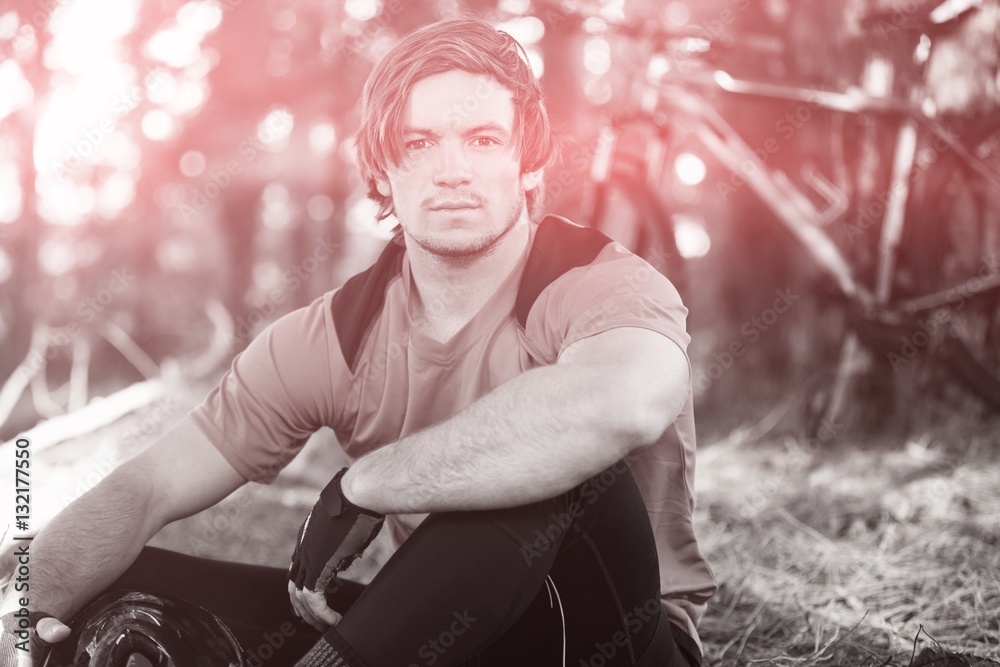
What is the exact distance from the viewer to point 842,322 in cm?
349

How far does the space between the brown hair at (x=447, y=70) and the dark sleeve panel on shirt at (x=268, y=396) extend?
387 millimetres

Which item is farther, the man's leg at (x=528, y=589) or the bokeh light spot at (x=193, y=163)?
the bokeh light spot at (x=193, y=163)

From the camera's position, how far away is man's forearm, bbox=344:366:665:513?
116 centimetres

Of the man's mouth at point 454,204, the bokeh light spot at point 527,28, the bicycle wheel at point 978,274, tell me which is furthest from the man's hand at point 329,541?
the bicycle wheel at point 978,274

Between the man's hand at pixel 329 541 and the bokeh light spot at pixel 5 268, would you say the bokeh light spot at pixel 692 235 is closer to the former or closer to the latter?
the man's hand at pixel 329 541

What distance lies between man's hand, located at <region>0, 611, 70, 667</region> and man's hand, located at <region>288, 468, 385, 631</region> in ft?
1.30

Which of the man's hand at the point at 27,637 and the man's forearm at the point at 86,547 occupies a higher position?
the man's forearm at the point at 86,547

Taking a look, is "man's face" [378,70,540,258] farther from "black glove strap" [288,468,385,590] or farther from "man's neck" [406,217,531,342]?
"black glove strap" [288,468,385,590]

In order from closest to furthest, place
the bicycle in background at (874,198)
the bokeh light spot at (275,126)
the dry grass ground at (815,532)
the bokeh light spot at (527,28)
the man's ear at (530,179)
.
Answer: the man's ear at (530,179)
the dry grass ground at (815,532)
the bicycle in background at (874,198)
the bokeh light spot at (527,28)
the bokeh light spot at (275,126)

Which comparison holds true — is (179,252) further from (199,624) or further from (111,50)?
(199,624)

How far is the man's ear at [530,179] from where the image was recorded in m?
1.74

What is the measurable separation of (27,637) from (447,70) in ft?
3.97

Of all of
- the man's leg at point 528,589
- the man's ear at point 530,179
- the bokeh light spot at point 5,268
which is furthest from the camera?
the bokeh light spot at point 5,268

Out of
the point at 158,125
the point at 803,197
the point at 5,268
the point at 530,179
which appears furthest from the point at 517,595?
the point at 5,268
